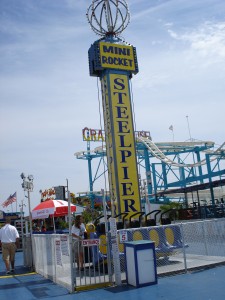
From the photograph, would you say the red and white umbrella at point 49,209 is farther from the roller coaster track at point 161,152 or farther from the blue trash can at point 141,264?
the roller coaster track at point 161,152

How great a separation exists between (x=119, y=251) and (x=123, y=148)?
4337 mm

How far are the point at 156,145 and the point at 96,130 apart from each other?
33.9ft

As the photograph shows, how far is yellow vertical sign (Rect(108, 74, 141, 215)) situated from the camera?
1291 cm

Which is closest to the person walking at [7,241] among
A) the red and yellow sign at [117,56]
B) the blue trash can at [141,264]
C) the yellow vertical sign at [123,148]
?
the yellow vertical sign at [123,148]

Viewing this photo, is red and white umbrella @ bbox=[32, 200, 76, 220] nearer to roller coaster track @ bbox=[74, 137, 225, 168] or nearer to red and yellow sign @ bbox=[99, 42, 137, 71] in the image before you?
red and yellow sign @ bbox=[99, 42, 137, 71]

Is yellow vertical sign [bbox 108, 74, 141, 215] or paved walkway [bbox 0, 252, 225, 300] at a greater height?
yellow vertical sign [bbox 108, 74, 141, 215]

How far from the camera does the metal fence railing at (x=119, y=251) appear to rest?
834 centimetres

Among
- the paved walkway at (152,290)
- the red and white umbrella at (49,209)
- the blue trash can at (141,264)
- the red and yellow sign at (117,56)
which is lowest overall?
the paved walkway at (152,290)

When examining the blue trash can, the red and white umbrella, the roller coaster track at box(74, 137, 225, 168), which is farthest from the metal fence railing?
the roller coaster track at box(74, 137, 225, 168)

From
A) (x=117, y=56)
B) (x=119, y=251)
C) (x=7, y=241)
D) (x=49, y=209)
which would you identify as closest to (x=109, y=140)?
(x=117, y=56)

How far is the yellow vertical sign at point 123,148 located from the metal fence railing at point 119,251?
248 cm

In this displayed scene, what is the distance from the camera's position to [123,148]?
13.2 metres

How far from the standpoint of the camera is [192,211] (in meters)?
Result: 24.0

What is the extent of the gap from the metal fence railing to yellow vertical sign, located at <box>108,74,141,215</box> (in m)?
2.48
